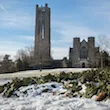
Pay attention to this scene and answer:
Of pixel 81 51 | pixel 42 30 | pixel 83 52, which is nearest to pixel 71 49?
pixel 81 51

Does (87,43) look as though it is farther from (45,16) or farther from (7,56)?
(7,56)

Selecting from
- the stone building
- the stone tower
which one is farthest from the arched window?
the stone tower

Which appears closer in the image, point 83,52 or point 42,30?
point 83,52

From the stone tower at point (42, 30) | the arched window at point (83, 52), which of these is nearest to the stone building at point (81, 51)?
the arched window at point (83, 52)

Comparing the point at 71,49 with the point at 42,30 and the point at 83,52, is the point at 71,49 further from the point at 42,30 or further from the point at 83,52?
the point at 42,30

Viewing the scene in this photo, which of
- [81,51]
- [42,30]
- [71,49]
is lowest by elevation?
[81,51]

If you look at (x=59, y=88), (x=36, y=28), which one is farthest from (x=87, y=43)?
(x=59, y=88)

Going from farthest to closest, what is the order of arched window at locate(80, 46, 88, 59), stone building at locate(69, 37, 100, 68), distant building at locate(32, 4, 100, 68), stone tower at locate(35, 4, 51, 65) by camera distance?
arched window at locate(80, 46, 88, 59)
stone building at locate(69, 37, 100, 68)
distant building at locate(32, 4, 100, 68)
stone tower at locate(35, 4, 51, 65)

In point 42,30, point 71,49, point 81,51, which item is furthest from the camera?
point 42,30

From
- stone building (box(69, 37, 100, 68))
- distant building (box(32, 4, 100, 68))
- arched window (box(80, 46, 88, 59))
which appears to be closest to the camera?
distant building (box(32, 4, 100, 68))

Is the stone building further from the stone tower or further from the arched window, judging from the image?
the stone tower

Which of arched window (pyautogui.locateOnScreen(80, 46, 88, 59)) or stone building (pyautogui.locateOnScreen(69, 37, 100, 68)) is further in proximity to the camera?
arched window (pyautogui.locateOnScreen(80, 46, 88, 59))

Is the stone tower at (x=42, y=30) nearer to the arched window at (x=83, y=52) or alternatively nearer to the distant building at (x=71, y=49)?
the distant building at (x=71, y=49)

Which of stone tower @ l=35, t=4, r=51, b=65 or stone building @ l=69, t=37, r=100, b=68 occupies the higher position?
stone tower @ l=35, t=4, r=51, b=65
